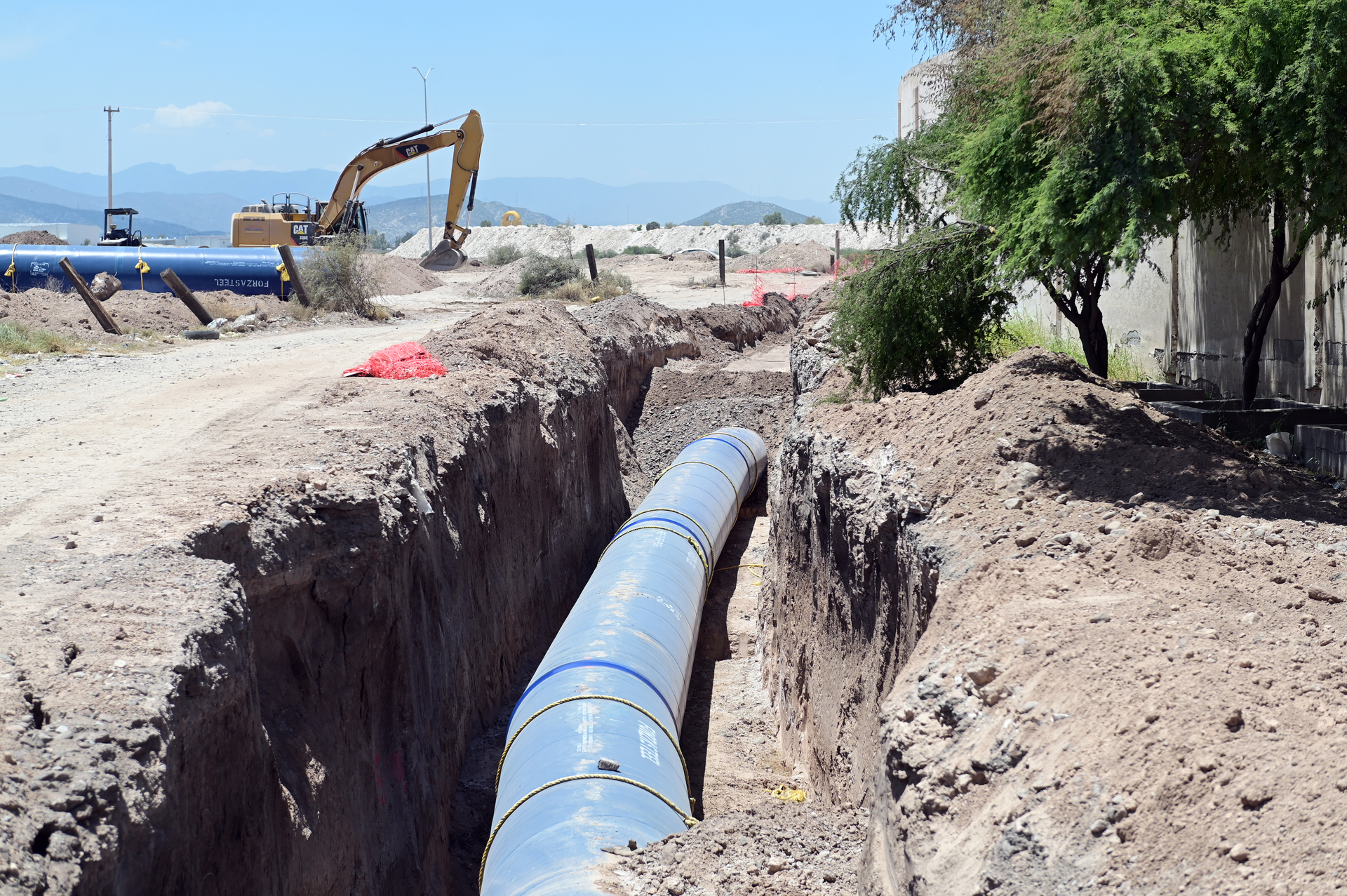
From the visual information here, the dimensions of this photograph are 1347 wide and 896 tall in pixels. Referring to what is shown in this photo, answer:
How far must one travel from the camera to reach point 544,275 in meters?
33.5

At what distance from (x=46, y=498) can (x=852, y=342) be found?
738cm

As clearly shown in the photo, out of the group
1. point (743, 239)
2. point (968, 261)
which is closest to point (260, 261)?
point (968, 261)

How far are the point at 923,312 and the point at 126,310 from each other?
1815cm

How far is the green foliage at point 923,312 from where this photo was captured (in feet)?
32.4

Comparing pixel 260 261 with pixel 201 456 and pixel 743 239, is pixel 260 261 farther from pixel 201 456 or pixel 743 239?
pixel 743 239

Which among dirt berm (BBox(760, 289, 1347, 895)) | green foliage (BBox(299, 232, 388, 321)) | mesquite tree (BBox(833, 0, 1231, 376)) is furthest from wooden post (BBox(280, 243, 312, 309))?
mesquite tree (BBox(833, 0, 1231, 376))

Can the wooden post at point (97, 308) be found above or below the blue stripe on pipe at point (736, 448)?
above

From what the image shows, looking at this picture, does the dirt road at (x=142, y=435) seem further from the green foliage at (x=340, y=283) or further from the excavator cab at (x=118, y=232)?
the excavator cab at (x=118, y=232)

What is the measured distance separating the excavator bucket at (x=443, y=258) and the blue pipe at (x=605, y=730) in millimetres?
22445

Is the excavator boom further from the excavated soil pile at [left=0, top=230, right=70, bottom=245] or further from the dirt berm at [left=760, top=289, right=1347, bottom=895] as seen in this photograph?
the dirt berm at [left=760, top=289, right=1347, bottom=895]

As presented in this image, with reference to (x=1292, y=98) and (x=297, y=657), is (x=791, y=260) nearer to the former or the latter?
(x=1292, y=98)

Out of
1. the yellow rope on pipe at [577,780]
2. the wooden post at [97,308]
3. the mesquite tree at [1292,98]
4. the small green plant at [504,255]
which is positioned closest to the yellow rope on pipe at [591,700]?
the yellow rope on pipe at [577,780]

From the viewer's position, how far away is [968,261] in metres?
9.72

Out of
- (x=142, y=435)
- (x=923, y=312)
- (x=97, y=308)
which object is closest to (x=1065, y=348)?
(x=923, y=312)
